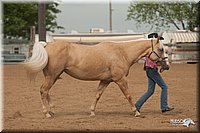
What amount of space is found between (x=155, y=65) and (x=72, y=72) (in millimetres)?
1798

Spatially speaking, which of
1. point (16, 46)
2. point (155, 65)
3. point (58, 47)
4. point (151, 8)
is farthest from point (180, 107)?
point (151, 8)

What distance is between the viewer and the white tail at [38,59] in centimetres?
801

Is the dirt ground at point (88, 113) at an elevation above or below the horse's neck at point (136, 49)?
below

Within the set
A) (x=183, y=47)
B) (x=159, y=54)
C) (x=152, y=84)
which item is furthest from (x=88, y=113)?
(x=183, y=47)

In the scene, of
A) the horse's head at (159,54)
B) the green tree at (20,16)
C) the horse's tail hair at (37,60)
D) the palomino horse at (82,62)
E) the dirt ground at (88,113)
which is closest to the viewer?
the dirt ground at (88,113)

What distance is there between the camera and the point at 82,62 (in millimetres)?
8203

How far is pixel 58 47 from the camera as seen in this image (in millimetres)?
8219

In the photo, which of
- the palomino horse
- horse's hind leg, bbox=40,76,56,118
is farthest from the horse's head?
horse's hind leg, bbox=40,76,56,118

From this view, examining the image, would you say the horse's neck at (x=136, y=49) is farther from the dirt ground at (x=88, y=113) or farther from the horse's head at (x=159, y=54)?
the dirt ground at (x=88, y=113)

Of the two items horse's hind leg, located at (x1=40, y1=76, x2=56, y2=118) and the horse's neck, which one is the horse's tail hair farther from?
the horse's neck

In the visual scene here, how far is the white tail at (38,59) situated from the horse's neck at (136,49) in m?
1.81

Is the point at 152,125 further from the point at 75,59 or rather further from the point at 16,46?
the point at 16,46

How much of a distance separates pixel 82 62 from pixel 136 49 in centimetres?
127

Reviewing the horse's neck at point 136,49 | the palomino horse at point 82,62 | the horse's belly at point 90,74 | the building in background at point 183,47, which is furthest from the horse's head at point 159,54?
the building in background at point 183,47
